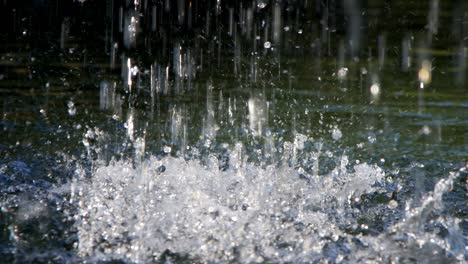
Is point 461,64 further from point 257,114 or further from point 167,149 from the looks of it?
point 167,149

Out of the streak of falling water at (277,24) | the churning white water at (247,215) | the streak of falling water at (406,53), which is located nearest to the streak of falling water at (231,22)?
the streak of falling water at (277,24)

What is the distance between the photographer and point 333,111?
7016 mm

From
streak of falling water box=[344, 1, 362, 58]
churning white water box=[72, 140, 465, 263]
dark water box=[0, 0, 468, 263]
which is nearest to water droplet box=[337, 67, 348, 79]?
dark water box=[0, 0, 468, 263]

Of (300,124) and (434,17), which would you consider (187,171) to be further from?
(434,17)

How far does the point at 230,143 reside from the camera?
596cm

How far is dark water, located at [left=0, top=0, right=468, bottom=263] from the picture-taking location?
157 inches

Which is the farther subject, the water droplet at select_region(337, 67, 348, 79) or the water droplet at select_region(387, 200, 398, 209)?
the water droplet at select_region(337, 67, 348, 79)

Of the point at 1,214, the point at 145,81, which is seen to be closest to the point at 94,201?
the point at 1,214

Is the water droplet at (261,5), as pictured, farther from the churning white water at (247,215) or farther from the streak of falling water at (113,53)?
the churning white water at (247,215)

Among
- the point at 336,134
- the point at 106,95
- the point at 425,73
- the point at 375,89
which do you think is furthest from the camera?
the point at 425,73

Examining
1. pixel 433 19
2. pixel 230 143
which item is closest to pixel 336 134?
pixel 230 143

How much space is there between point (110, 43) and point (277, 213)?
668 cm

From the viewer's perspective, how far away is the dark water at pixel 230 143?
398 centimetres

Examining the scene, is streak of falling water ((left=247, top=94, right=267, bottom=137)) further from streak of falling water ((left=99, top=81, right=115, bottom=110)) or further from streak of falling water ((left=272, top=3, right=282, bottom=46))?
streak of falling water ((left=272, top=3, right=282, bottom=46))
